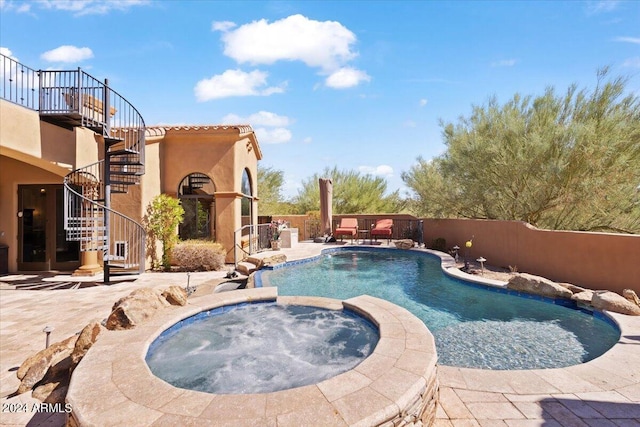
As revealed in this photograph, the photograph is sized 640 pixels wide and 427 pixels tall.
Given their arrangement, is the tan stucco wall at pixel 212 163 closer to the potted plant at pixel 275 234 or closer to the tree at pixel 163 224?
the tree at pixel 163 224

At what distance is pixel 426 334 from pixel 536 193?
27.7 ft

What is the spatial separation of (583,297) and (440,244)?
6.81 m

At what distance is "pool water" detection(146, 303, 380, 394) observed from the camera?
11.1 feet

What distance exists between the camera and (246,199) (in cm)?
1222

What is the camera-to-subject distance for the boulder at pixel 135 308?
3988mm

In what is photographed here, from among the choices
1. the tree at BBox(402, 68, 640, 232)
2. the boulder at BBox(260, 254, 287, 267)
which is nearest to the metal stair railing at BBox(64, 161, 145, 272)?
the boulder at BBox(260, 254, 287, 267)

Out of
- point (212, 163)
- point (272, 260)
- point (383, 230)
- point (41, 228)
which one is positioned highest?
point (212, 163)

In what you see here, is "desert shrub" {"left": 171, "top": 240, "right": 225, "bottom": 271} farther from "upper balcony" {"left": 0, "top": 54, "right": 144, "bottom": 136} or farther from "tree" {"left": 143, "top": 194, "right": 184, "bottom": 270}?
"upper balcony" {"left": 0, "top": 54, "right": 144, "bottom": 136}

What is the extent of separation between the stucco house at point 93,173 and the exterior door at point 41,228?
3cm

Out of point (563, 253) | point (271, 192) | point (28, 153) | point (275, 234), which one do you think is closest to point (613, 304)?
point (563, 253)

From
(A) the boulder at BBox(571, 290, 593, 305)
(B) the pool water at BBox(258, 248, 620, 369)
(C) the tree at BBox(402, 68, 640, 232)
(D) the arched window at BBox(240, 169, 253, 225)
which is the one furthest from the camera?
(D) the arched window at BBox(240, 169, 253, 225)

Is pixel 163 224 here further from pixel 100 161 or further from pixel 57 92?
pixel 57 92

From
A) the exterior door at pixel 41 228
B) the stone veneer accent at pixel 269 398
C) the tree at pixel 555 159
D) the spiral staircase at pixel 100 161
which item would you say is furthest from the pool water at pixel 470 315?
the exterior door at pixel 41 228

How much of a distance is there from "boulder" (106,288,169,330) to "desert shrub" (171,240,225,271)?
407 cm
